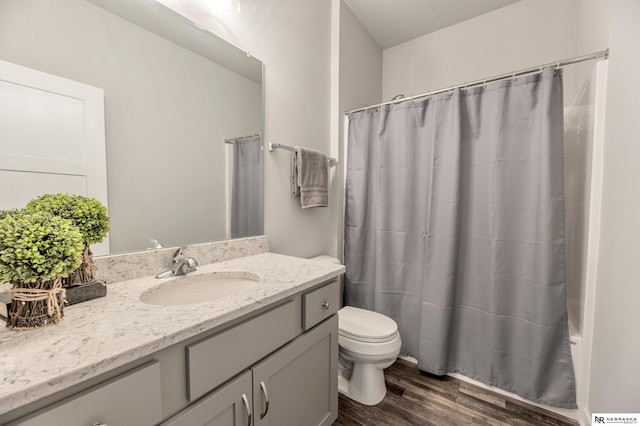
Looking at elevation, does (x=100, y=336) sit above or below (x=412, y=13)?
below

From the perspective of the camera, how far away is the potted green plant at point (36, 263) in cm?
56

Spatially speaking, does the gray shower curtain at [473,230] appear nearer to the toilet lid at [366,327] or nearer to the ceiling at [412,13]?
the toilet lid at [366,327]

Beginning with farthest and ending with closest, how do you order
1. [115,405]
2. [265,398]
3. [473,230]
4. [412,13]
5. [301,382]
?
[412,13] → [473,230] → [301,382] → [265,398] → [115,405]

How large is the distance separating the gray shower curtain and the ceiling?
0.89m

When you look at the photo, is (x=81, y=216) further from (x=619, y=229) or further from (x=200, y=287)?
(x=619, y=229)

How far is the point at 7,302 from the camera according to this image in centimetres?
65

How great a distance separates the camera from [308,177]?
1.71 metres

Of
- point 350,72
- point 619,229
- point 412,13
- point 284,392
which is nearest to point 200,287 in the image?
point 284,392

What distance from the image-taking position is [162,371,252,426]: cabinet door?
66cm

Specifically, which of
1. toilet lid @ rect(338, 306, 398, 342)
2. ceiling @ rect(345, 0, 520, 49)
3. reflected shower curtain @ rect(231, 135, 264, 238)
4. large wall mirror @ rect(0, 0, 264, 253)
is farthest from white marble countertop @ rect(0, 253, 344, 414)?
ceiling @ rect(345, 0, 520, 49)

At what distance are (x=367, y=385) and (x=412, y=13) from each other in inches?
108

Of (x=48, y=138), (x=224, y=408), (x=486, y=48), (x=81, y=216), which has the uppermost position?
(x=486, y=48)

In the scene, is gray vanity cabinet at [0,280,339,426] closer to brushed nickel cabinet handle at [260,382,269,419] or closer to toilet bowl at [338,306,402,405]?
brushed nickel cabinet handle at [260,382,269,419]

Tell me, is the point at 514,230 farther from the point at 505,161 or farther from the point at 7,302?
the point at 7,302
